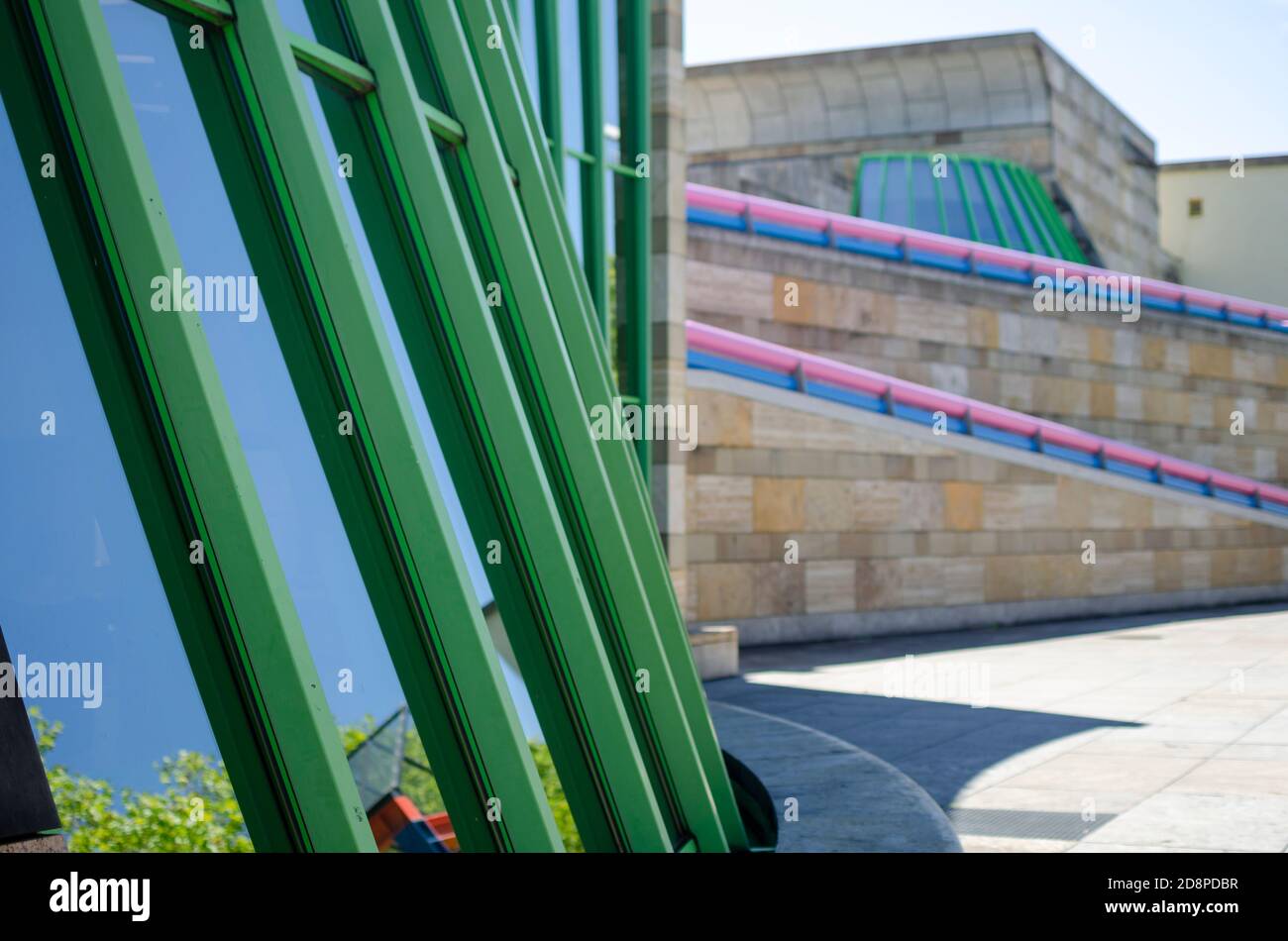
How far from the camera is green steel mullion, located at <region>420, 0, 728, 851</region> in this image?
21.2ft

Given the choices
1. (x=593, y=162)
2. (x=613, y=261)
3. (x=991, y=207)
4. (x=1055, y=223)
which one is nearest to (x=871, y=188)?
(x=991, y=207)

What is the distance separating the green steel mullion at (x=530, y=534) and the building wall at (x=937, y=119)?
2675 centimetres

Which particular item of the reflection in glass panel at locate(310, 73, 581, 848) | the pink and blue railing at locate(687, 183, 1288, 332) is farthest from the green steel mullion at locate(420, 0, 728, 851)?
the pink and blue railing at locate(687, 183, 1288, 332)

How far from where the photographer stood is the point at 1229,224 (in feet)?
136

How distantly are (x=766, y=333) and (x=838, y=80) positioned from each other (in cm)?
2000

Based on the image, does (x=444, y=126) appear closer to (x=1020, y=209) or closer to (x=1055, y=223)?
(x=1020, y=209)

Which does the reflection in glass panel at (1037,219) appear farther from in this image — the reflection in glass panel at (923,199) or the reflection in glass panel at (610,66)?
the reflection in glass panel at (610,66)

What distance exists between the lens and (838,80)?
36625 millimetres

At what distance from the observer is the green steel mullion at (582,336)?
23.5ft

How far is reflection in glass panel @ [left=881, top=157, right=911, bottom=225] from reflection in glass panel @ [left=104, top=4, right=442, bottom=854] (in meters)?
28.5

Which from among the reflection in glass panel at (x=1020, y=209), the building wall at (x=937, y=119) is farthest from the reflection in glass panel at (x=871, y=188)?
the reflection in glass panel at (x=1020, y=209)

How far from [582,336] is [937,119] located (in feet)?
101

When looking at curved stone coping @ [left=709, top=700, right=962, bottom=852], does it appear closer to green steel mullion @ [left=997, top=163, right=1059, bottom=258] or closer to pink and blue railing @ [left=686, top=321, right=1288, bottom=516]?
pink and blue railing @ [left=686, top=321, right=1288, bottom=516]
